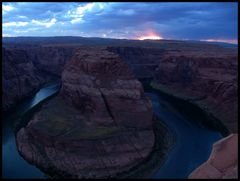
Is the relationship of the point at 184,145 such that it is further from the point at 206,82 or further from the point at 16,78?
the point at 16,78

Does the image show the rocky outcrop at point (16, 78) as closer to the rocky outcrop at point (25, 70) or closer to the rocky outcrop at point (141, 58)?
the rocky outcrop at point (25, 70)

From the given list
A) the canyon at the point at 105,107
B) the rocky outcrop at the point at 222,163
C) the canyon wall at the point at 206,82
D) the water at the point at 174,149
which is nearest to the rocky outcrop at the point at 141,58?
the canyon wall at the point at 206,82

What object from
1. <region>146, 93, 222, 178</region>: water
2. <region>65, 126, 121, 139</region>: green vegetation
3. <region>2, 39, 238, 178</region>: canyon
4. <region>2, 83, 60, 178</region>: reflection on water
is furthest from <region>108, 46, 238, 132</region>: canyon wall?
<region>2, 83, 60, 178</region>: reflection on water

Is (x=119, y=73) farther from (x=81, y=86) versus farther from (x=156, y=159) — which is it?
(x=156, y=159)

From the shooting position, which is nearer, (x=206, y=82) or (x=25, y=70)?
(x=206, y=82)

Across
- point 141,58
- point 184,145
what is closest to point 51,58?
point 141,58

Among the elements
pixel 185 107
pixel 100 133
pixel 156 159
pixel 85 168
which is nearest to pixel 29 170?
pixel 85 168
